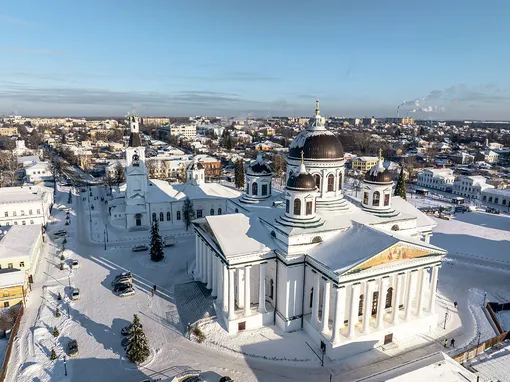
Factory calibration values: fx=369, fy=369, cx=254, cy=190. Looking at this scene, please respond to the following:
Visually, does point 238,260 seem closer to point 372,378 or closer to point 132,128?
point 372,378

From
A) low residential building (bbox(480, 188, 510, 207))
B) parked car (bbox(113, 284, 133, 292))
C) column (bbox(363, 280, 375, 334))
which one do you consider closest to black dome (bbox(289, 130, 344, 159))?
column (bbox(363, 280, 375, 334))

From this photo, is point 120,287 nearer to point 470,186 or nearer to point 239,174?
point 239,174

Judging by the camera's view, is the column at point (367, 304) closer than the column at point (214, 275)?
Yes

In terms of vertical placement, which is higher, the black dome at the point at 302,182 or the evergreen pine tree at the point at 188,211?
the black dome at the point at 302,182

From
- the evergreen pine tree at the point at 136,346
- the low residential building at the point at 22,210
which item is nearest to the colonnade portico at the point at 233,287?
the evergreen pine tree at the point at 136,346

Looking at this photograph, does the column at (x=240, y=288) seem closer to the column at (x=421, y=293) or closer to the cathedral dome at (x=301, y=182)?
the cathedral dome at (x=301, y=182)

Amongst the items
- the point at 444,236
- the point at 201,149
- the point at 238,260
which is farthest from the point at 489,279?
the point at 201,149
